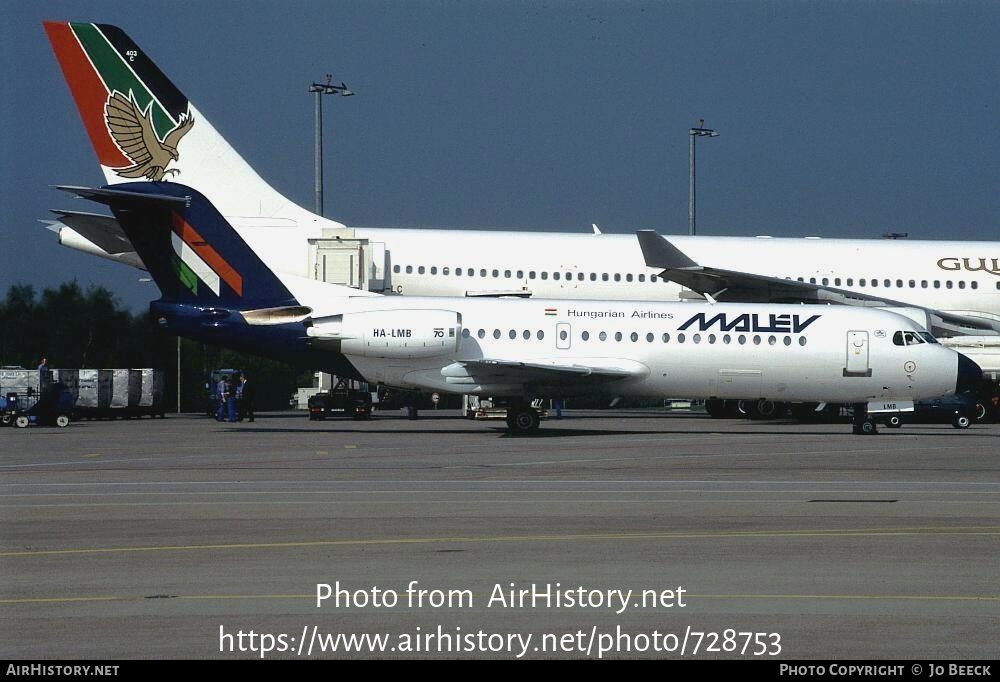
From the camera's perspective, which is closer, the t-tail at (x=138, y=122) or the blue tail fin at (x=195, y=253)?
the blue tail fin at (x=195, y=253)

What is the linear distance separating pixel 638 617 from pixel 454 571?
2.07 metres

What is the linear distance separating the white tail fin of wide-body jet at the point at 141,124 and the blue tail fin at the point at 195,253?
7.40m

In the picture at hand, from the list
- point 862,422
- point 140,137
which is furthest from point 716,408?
point 140,137

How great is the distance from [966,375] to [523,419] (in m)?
10.2

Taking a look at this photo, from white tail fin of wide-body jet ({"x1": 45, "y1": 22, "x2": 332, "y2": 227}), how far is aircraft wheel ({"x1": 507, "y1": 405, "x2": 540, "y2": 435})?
11.6 meters

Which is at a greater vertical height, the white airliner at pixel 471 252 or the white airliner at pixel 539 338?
the white airliner at pixel 471 252

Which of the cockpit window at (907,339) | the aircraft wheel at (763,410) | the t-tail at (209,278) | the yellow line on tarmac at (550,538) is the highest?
the t-tail at (209,278)

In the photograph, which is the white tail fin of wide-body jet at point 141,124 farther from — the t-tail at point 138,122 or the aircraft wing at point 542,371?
the aircraft wing at point 542,371

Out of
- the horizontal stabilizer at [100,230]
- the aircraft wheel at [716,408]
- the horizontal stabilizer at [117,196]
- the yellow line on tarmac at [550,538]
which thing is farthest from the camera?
the aircraft wheel at [716,408]

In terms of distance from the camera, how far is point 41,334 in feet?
173

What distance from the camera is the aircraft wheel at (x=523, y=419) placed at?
28.2m

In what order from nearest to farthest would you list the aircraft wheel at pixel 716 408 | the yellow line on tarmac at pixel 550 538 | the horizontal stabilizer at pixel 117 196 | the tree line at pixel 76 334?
the yellow line on tarmac at pixel 550 538 < the horizontal stabilizer at pixel 117 196 < the aircraft wheel at pixel 716 408 < the tree line at pixel 76 334

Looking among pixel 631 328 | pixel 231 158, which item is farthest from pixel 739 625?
pixel 231 158

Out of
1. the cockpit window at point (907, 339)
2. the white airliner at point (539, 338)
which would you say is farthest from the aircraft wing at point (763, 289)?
the cockpit window at point (907, 339)
